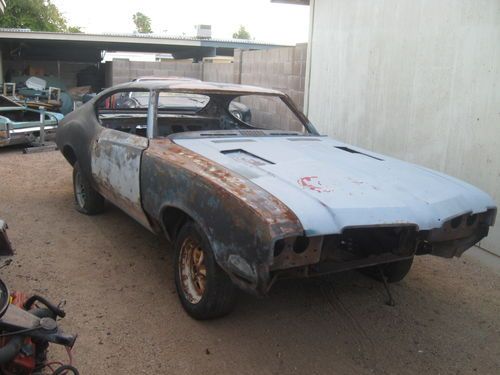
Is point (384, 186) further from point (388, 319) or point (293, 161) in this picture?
point (388, 319)

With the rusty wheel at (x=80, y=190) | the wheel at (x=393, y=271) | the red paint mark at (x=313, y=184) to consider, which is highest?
the red paint mark at (x=313, y=184)

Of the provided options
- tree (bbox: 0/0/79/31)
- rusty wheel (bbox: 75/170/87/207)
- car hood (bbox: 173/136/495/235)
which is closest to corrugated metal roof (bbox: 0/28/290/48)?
tree (bbox: 0/0/79/31)

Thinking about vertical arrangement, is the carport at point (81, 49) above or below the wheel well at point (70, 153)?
above

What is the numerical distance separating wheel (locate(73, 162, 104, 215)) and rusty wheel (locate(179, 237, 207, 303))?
2237mm

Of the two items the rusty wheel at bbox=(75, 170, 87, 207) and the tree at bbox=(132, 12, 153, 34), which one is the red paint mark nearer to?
the rusty wheel at bbox=(75, 170, 87, 207)

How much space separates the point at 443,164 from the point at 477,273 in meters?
1.39

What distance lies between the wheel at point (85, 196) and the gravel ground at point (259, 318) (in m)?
0.45

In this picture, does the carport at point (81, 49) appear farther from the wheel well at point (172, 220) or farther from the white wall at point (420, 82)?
the wheel well at point (172, 220)

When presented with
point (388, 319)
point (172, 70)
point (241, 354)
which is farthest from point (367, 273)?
point (172, 70)

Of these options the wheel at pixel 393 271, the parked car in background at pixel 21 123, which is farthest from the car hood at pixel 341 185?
the parked car in background at pixel 21 123

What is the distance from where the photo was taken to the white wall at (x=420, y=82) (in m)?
5.05

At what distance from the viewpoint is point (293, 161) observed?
3.63m

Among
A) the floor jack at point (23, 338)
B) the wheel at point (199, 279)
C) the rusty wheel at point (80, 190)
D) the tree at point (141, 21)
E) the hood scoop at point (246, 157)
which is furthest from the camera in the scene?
the tree at point (141, 21)

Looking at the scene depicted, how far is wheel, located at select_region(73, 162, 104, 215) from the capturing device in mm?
5413
